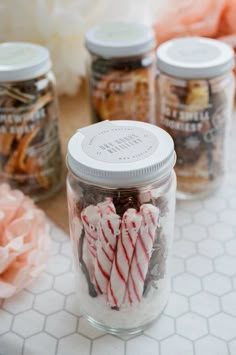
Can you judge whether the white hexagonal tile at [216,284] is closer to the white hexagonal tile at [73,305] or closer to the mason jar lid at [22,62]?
the white hexagonal tile at [73,305]

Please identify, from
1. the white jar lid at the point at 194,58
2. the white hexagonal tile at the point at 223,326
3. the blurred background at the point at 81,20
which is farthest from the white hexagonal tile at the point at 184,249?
the blurred background at the point at 81,20

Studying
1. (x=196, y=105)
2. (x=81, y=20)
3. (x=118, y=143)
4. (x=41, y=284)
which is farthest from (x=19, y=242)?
(x=81, y=20)

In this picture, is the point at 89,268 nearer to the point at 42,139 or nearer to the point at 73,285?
the point at 73,285

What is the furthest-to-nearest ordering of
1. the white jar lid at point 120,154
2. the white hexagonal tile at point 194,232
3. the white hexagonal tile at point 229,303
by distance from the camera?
the white hexagonal tile at point 194,232, the white hexagonal tile at point 229,303, the white jar lid at point 120,154

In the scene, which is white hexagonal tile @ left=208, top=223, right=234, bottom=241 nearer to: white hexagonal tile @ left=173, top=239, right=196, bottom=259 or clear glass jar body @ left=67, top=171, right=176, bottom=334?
white hexagonal tile @ left=173, top=239, right=196, bottom=259

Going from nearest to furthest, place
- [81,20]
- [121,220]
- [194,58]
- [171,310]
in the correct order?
[121,220] < [171,310] < [194,58] < [81,20]

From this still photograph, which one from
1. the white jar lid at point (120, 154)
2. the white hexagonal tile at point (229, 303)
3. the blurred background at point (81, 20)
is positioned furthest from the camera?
the blurred background at point (81, 20)

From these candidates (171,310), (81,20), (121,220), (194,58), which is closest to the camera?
(121,220)

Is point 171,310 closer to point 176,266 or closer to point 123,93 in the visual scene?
point 176,266
